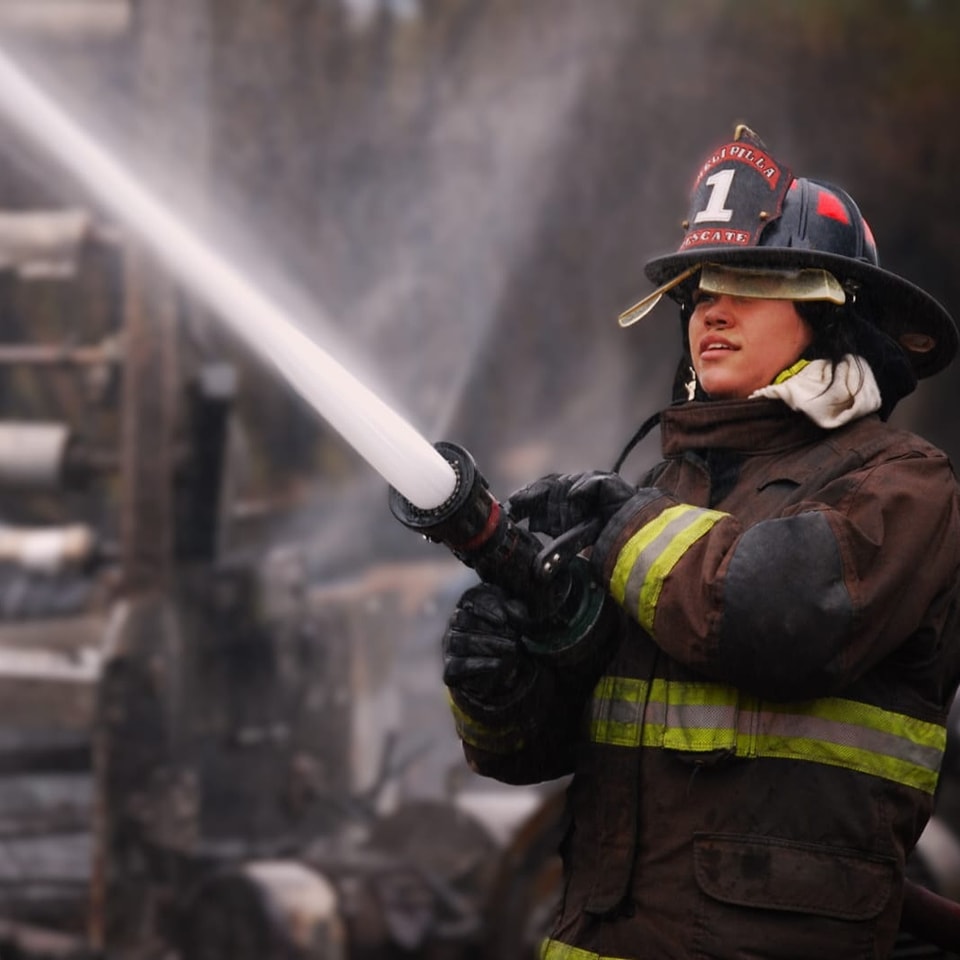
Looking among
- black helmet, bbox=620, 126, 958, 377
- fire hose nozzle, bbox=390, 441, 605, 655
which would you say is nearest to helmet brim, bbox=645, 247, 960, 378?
black helmet, bbox=620, 126, 958, 377

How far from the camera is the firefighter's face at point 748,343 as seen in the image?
2396mm

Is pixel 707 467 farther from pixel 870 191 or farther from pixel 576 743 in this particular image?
pixel 870 191

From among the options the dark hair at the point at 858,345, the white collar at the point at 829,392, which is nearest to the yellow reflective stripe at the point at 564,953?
the white collar at the point at 829,392

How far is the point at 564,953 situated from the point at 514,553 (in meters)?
0.66

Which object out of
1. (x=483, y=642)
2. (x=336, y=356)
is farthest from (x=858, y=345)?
(x=336, y=356)

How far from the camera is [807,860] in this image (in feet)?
6.93

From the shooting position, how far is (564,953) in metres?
2.34

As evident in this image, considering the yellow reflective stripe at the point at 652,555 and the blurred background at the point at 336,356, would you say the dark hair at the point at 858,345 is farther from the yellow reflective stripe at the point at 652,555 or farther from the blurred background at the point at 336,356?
the blurred background at the point at 336,356

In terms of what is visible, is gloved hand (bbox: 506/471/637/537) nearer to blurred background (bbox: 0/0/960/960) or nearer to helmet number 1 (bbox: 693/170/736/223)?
helmet number 1 (bbox: 693/170/736/223)

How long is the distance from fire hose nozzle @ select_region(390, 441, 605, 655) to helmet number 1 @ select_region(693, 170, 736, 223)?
58 cm

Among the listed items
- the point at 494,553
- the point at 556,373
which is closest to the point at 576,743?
the point at 494,553

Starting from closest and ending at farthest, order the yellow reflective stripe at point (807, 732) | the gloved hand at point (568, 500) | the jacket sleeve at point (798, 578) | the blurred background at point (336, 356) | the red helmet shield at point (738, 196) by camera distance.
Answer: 1. the jacket sleeve at point (798, 578)
2. the yellow reflective stripe at point (807, 732)
3. the gloved hand at point (568, 500)
4. the red helmet shield at point (738, 196)
5. the blurred background at point (336, 356)

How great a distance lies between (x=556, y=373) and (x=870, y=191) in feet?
8.21

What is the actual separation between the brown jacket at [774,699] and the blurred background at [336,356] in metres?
3.16
